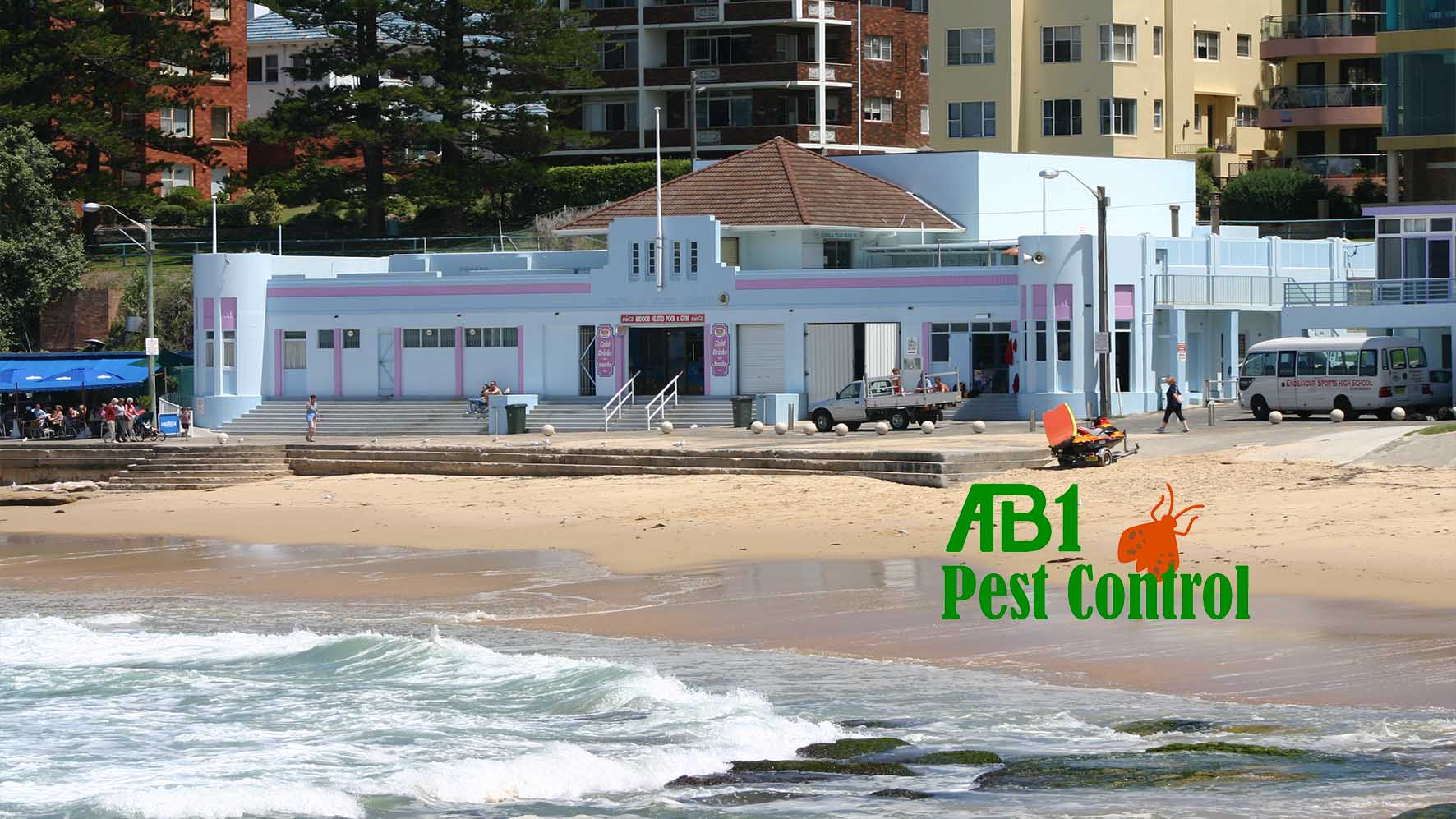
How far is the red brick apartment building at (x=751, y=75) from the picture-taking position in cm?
8400

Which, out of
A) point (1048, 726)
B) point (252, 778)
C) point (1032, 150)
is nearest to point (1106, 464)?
point (1048, 726)

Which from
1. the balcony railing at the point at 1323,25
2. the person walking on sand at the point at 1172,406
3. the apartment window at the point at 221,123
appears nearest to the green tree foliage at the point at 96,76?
the apartment window at the point at 221,123

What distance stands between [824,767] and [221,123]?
251 feet

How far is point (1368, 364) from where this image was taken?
4412 cm

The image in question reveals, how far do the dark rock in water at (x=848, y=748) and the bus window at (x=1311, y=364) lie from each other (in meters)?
29.4

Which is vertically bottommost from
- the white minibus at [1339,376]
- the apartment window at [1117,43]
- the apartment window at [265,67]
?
the white minibus at [1339,376]

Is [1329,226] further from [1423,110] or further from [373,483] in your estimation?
[373,483]

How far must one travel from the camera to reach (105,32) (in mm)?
71312

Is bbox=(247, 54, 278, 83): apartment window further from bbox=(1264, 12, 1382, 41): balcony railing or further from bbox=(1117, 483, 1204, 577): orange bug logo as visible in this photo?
bbox=(1117, 483, 1204, 577): orange bug logo

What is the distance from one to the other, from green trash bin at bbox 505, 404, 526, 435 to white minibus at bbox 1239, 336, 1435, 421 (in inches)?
736

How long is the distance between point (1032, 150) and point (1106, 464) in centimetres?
4497

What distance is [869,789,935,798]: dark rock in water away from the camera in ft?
54.1

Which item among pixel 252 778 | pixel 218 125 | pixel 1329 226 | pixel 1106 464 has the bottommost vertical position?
pixel 252 778

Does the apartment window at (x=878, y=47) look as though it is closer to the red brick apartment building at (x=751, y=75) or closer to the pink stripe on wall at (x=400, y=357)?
the red brick apartment building at (x=751, y=75)
